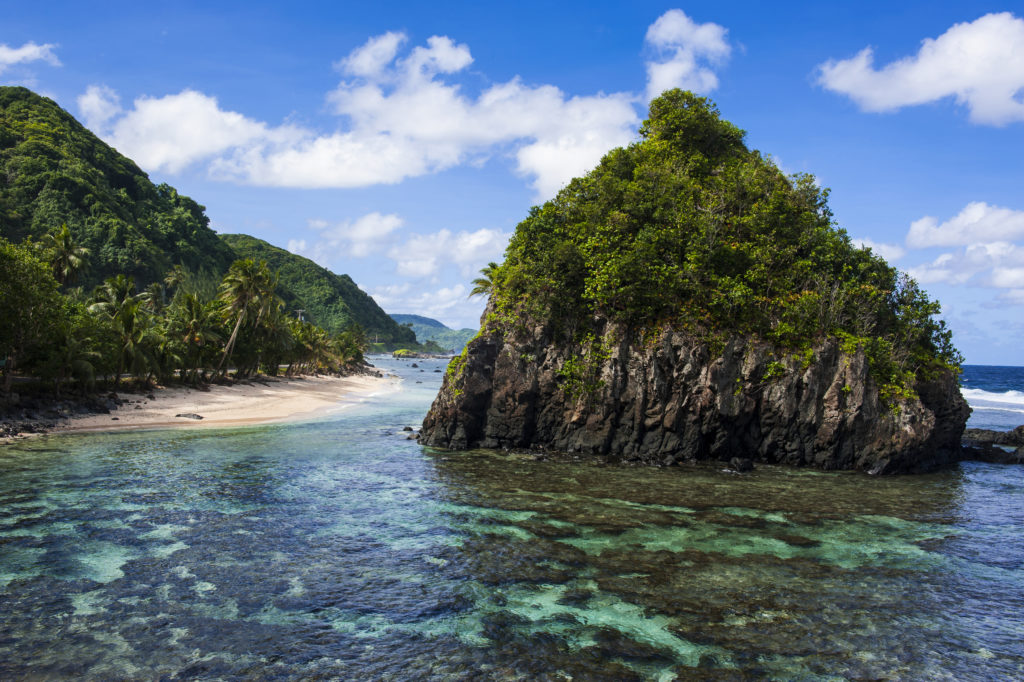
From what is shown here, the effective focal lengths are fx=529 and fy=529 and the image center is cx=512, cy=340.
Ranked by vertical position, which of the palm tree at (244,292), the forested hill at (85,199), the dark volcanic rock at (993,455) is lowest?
the dark volcanic rock at (993,455)

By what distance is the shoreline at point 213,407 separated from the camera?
41.8m

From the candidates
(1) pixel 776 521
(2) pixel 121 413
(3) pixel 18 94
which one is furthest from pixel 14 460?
(3) pixel 18 94

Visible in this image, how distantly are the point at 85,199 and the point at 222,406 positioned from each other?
9535 cm

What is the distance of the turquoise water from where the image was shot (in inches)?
467

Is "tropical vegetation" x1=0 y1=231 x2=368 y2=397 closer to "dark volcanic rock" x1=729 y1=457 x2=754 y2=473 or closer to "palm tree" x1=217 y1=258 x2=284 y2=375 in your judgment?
"palm tree" x1=217 y1=258 x2=284 y2=375

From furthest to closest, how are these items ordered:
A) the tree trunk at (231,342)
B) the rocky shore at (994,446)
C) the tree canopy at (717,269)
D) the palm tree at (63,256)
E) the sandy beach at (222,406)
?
the tree trunk at (231,342) < the palm tree at (63,256) < the sandy beach at (222,406) < the rocky shore at (994,446) < the tree canopy at (717,269)

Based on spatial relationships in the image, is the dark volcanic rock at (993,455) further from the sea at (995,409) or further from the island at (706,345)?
the sea at (995,409)

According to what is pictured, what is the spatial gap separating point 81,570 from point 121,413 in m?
36.0

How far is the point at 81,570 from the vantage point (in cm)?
1608

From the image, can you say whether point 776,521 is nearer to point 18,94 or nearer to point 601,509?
point 601,509

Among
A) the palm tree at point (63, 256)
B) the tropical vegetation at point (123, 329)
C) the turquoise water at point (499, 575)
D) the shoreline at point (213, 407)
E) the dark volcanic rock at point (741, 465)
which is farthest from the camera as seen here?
the palm tree at point (63, 256)

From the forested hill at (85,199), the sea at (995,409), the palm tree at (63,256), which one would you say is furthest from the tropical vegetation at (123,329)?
the sea at (995,409)

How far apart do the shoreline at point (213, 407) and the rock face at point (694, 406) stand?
26.0m

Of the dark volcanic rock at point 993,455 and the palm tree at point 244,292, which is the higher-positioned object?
the palm tree at point 244,292
